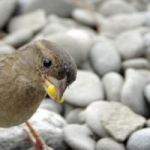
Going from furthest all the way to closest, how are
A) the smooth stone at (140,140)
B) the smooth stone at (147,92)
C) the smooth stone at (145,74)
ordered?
the smooth stone at (145,74) → the smooth stone at (147,92) → the smooth stone at (140,140)

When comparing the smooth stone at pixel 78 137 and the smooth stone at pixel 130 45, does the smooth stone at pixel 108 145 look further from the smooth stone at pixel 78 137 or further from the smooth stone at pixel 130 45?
the smooth stone at pixel 130 45

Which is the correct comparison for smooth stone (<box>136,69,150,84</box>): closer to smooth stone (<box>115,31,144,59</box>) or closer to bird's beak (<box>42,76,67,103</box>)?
smooth stone (<box>115,31,144,59</box>)

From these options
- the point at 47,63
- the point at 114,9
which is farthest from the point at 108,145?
the point at 114,9

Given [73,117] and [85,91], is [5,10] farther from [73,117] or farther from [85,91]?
[73,117]

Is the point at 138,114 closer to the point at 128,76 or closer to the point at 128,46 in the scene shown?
the point at 128,76

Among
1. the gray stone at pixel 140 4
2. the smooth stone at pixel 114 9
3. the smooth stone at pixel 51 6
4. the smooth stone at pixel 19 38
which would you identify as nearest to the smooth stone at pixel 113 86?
the smooth stone at pixel 19 38

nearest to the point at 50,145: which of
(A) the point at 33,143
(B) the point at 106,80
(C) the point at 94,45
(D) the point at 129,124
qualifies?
(A) the point at 33,143

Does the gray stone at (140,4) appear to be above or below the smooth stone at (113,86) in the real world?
below
